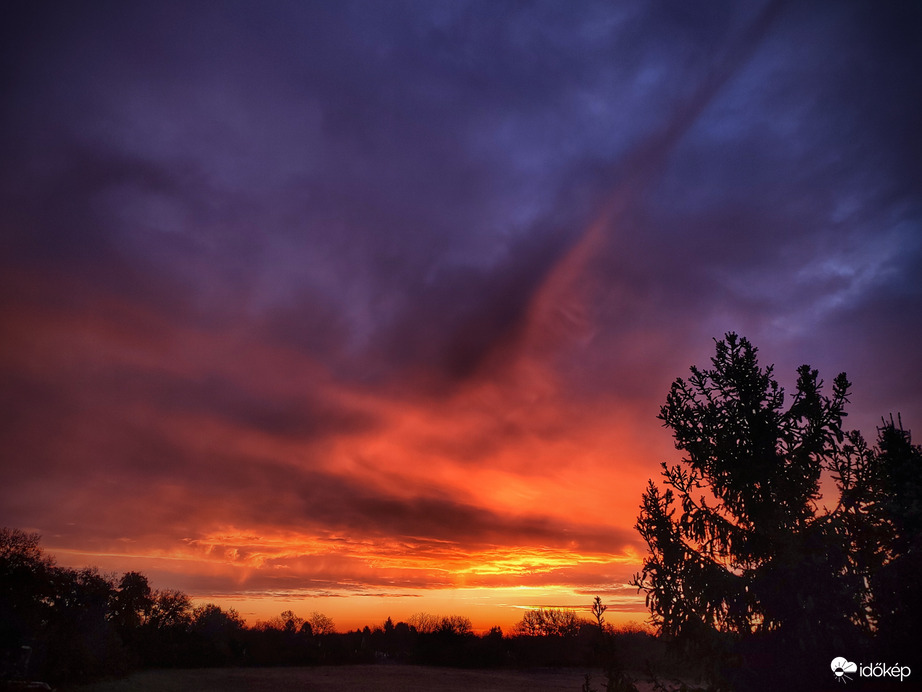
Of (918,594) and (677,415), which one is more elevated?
(677,415)

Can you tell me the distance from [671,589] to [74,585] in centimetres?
5963

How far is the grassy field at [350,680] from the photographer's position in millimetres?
48250

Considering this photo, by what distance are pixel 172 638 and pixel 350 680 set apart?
29200mm

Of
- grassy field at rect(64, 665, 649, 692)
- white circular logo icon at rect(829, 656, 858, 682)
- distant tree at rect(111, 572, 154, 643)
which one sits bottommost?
grassy field at rect(64, 665, 649, 692)

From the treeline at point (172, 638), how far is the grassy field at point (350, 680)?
3374 mm

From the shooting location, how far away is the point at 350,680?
5369 centimetres

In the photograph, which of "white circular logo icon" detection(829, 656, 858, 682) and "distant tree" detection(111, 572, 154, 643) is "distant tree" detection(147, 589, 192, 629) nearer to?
"distant tree" detection(111, 572, 154, 643)

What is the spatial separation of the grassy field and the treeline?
3374 millimetres

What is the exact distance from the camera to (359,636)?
82812mm

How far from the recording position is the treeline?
1586 inches

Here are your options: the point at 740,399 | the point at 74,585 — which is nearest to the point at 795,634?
the point at 740,399

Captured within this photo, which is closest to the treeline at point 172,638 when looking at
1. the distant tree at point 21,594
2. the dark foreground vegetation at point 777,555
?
the distant tree at point 21,594

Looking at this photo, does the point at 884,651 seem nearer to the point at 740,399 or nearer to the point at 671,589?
the point at 671,589

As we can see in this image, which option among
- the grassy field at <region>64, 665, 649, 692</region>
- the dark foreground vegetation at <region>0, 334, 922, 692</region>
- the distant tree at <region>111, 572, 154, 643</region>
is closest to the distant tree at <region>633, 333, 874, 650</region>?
the dark foreground vegetation at <region>0, 334, 922, 692</region>
